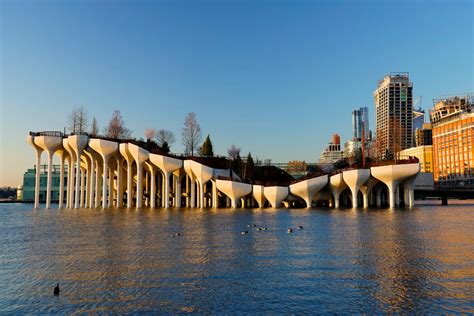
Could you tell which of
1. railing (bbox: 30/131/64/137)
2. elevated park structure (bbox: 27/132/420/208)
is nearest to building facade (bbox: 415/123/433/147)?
elevated park structure (bbox: 27/132/420/208)

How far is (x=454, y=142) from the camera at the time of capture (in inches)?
5017

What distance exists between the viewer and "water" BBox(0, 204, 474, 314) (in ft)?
41.1

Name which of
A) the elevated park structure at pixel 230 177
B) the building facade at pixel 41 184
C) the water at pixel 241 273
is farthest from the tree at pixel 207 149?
the water at pixel 241 273

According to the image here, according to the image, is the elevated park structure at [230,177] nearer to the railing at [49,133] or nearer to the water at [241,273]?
the railing at [49,133]

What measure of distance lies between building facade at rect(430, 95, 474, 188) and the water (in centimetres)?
10602

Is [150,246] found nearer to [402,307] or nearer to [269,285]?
[269,285]

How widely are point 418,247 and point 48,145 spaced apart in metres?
60.9

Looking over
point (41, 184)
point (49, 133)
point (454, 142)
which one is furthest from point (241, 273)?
point (454, 142)

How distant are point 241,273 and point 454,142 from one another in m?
131

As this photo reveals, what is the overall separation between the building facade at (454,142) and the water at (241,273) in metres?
106

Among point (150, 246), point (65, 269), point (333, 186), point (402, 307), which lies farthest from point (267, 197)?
point (402, 307)

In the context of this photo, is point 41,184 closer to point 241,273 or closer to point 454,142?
point 241,273

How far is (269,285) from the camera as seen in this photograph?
575 inches

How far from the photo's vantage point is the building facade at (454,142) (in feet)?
393
